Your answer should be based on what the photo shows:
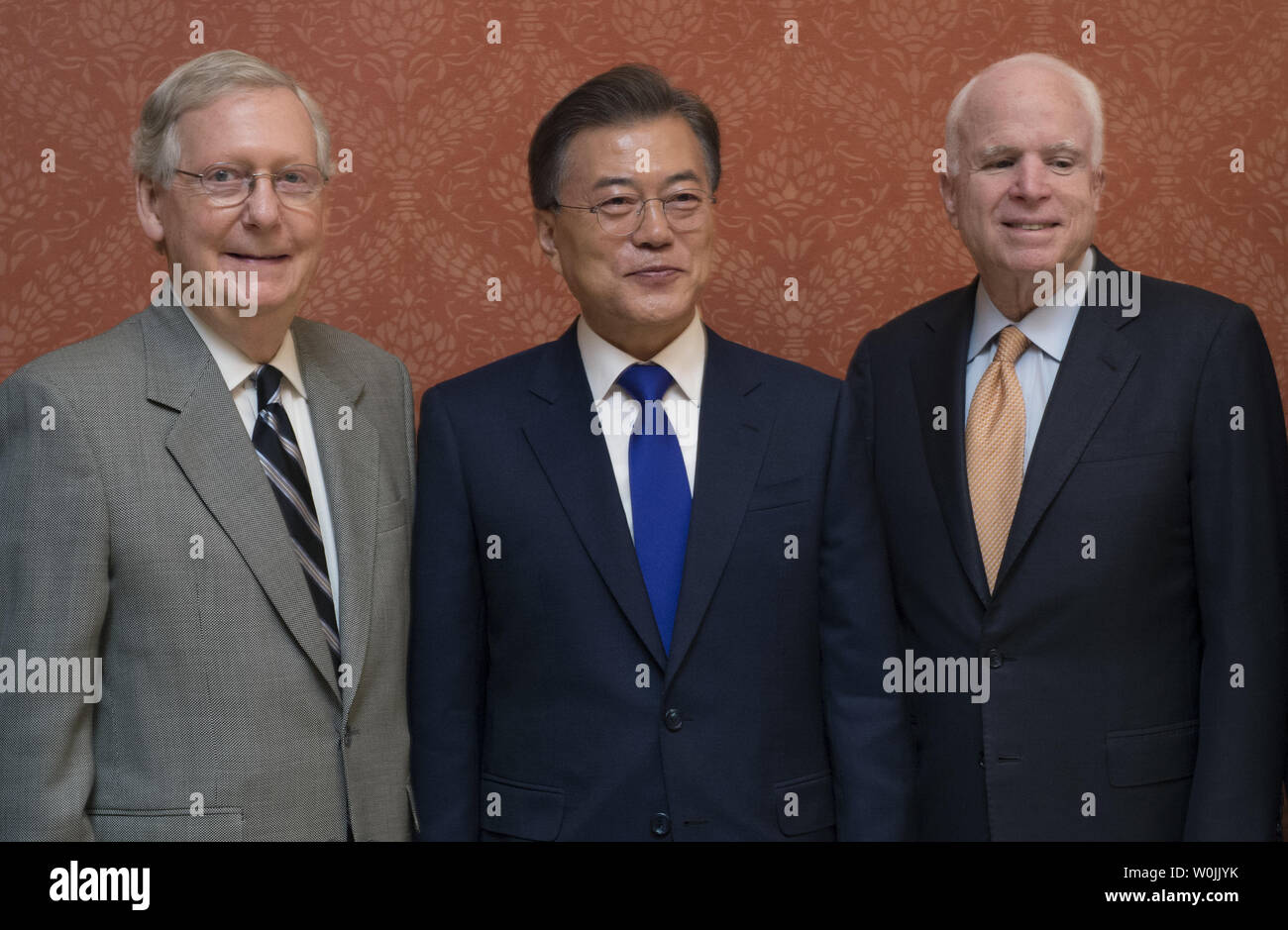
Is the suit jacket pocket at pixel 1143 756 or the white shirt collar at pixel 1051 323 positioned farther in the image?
the white shirt collar at pixel 1051 323

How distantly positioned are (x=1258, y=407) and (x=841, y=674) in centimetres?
82

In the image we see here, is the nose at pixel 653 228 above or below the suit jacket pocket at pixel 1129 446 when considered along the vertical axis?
above

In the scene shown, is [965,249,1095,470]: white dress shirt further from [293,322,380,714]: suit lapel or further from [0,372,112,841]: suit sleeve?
[0,372,112,841]: suit sleeve

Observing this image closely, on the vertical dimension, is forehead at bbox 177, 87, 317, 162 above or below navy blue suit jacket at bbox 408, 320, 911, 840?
above

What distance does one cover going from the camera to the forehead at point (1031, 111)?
90.6 inches

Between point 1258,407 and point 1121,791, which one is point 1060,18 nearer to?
point 1258,407

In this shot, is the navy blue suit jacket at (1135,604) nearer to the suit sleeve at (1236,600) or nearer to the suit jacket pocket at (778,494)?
the suit sleeve at (1236,600)

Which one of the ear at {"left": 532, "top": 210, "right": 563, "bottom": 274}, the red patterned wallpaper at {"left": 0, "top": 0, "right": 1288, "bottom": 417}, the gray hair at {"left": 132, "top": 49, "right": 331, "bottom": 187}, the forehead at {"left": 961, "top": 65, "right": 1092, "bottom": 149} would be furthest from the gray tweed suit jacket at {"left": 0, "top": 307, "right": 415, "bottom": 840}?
the forehead at {"left": 961, "top": 65, "right": 1092, "bottom": 149}

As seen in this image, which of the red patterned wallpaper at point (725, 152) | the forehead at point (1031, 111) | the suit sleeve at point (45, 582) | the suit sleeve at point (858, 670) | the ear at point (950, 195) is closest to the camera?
the suit sleeve at point (45, 582)

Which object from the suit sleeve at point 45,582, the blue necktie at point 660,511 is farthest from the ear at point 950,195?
the suit sleeve at point 45,582

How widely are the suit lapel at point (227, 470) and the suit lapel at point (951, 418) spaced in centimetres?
107

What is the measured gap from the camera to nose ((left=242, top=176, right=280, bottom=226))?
203cm

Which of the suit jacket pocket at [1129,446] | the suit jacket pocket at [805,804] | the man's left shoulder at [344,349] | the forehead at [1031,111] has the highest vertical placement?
the forehead at [1031,111]
